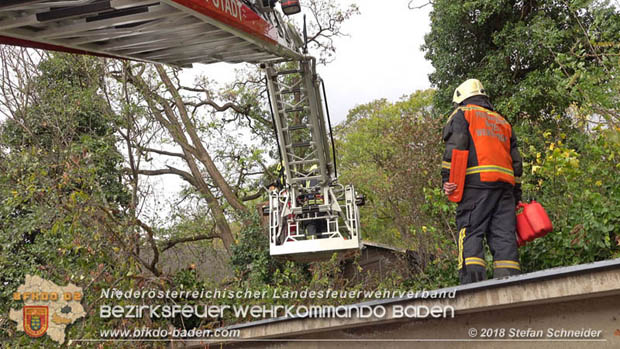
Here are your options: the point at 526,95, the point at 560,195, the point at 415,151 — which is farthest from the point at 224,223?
the point at 560,195

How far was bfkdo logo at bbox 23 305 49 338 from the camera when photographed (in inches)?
180

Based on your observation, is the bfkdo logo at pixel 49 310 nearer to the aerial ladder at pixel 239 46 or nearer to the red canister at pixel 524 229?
the aerial ladder at pixel 239 46

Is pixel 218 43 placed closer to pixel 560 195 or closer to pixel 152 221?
pixel 560 195

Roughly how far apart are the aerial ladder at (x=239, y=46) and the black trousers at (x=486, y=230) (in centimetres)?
250

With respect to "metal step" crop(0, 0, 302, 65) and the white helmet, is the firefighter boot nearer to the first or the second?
the white helmet

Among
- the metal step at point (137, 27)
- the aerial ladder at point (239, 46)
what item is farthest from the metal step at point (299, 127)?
the metal step at point (137, 27)

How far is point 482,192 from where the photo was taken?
3.99 meters

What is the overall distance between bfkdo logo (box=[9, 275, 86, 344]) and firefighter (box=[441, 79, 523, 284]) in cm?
347

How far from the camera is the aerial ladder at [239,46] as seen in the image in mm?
3605

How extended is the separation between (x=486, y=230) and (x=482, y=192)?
30cm

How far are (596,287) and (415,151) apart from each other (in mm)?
6935

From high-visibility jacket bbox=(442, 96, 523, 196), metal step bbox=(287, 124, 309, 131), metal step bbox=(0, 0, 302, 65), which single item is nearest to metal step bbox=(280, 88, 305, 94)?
metal step bbox=(287, 124, 309, 131)

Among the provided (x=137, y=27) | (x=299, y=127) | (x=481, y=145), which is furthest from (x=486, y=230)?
(x=299, y=127)

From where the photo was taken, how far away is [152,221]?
1154 cm
